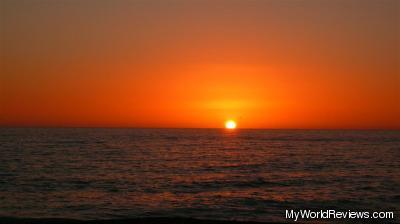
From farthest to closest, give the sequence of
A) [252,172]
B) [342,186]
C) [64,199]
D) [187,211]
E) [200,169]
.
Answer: [200,169] < [252,172] < [342,186] < [64,199] < [187,211]

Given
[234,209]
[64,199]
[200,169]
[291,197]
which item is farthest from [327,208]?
[200,169]

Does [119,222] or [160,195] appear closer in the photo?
[119,222]

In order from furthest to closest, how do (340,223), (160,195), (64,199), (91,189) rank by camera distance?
(91,189) < (160,195) < (64,199) < (340,223)

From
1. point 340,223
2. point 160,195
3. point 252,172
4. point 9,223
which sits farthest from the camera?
point 252,172

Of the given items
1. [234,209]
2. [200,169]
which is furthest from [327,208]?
[200,169]

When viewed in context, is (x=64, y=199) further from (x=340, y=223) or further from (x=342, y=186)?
(x=342, y=186)

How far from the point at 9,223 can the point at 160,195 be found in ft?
40.4

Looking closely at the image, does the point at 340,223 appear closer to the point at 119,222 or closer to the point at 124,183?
the point at 119,222

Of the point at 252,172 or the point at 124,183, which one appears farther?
the point at 252,172

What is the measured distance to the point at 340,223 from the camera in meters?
18.5

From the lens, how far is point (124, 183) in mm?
31328

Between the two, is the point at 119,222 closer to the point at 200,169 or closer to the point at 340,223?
the point at 340,223

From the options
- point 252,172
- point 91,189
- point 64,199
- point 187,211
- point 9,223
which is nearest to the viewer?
point 9,223

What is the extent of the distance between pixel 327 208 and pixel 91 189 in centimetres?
1476
